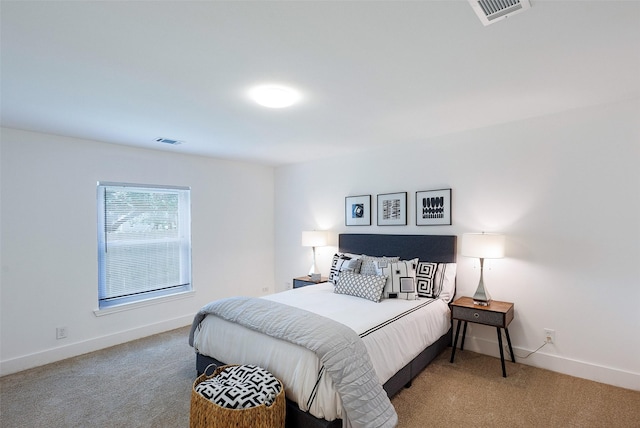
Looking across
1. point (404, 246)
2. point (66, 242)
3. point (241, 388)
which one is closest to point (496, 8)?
point (241, 388)

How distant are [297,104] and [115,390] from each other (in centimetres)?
281

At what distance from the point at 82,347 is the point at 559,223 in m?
4.95

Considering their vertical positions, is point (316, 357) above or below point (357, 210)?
below

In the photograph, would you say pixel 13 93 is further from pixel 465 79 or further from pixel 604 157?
pixel 604 157

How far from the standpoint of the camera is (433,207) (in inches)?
146

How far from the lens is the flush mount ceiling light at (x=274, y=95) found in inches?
91.2

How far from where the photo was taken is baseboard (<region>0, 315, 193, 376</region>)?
3.10m

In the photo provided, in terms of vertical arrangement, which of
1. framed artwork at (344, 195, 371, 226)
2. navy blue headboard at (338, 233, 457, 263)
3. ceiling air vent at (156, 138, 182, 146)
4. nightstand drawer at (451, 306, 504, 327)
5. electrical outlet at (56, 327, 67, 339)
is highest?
ceiling air vent at (156, 138, 182, 146)

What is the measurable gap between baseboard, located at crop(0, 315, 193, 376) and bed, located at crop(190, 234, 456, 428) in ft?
4.90

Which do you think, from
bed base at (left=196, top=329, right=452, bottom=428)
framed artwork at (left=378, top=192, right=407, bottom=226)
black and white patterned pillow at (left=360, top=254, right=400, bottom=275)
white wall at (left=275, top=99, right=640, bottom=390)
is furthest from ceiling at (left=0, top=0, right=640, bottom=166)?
bed base at (left=196, top=329, right=452, bottom=428)

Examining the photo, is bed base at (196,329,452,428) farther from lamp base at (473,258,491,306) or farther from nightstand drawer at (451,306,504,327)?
lamp base at (473,258,491,306)

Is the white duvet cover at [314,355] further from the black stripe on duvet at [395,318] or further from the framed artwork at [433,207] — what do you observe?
the framed artwork at [433,207]

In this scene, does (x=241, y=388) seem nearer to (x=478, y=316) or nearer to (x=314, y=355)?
(x=314, y=355)

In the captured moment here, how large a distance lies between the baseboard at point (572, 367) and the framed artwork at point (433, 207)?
1311 millimetres
